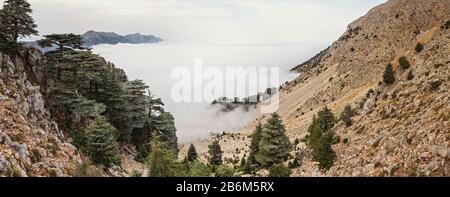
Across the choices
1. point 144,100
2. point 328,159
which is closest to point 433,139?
point 328,159

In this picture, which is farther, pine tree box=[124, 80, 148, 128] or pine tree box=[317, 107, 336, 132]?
pine tree box=[317, 107, 336, 132]

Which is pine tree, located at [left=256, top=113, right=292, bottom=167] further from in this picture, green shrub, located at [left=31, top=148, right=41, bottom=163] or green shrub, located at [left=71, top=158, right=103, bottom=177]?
green shrub, located at [left=31, top=148, right=41, bottom=163]

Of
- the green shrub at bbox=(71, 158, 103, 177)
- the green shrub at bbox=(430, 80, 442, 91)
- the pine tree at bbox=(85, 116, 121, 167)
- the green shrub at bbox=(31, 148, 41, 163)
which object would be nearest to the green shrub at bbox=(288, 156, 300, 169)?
the green shrub at bbox=(430, 80, 442, 91)

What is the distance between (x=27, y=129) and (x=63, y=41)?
1298 cm

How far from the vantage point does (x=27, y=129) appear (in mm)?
25375

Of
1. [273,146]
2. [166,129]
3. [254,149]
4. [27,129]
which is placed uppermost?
[27,129]

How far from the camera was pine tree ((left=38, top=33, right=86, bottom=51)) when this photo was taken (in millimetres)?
35719

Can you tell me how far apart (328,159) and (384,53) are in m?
65.8

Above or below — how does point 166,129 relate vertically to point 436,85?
below

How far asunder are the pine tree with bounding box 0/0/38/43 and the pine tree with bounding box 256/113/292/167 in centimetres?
2157

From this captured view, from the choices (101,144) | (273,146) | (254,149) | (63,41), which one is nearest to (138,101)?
(63,41)

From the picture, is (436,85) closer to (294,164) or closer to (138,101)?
(294,164)

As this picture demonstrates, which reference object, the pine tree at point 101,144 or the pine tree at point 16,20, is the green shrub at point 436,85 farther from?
the pine tree at point 16,20

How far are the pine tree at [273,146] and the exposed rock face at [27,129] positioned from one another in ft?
57.9
